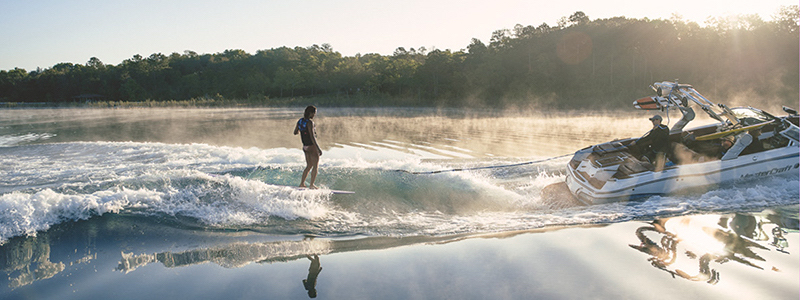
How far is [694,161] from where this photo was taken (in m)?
9.64

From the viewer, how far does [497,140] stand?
2033 centimetres

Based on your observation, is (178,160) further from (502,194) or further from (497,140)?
(497,140)

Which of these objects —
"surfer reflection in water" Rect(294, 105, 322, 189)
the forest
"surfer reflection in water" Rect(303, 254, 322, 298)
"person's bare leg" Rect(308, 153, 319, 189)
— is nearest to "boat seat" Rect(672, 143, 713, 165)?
"surfer reflection in water" Rect(294, 105, 322, 189)

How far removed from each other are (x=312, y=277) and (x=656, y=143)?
751 centimetres

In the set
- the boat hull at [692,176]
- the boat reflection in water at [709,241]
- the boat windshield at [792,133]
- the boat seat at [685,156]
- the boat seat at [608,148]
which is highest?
the boat windshield at [792,133]

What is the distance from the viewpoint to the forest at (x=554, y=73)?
45.9 meters

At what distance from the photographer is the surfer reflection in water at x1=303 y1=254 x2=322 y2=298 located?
5.42m

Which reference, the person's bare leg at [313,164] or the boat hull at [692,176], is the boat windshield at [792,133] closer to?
the boat hull at [692,176]

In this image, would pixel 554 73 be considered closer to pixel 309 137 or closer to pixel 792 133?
pixel 792 133

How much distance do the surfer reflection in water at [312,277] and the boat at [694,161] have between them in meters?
5.32

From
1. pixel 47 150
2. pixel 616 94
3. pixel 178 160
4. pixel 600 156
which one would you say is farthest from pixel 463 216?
pixel 616 94

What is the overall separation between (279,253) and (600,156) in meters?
6.52

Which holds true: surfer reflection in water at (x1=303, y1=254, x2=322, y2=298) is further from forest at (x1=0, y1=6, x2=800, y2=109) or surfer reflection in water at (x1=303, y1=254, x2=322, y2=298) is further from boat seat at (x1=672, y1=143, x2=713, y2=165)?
forest at (x1=0, y1=6, x2=800, y2=109)

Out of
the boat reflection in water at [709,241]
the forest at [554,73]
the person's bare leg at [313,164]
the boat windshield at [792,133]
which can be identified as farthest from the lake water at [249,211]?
the forest at [554,73]
